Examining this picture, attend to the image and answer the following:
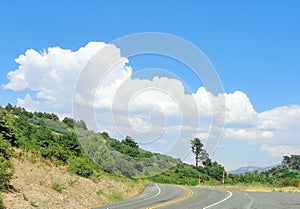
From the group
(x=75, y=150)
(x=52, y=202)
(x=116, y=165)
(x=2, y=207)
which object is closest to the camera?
(x=2, y=207)

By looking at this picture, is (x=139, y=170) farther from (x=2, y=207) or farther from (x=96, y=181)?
(x=2, y=207)

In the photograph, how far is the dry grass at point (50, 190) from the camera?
1792 cm

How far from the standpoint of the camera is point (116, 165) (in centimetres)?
4716

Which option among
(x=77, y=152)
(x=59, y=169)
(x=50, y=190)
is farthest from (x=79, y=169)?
(x=77, y=152)

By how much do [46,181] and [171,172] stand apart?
6886 cm

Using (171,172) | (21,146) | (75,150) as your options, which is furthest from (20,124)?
(171,172)

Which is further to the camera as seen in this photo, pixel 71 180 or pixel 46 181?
pixel 71 180

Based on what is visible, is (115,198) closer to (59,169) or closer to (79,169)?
(79,169)

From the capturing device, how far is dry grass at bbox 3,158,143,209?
58.8 ft


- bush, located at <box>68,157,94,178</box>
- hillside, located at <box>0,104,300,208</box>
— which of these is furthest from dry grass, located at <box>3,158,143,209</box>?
bush, located at <box>68,157,94,178</box>

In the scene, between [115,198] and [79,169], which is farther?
[79,169]

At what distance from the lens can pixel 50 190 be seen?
21.0 meters

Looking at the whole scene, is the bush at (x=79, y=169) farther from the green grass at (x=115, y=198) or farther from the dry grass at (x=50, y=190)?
the green grass at (x=115, y=198)

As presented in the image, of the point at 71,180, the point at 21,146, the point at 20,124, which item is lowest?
the point at 71,180
